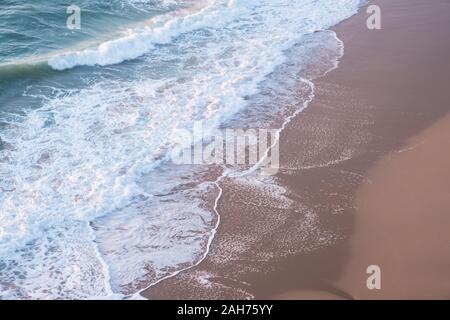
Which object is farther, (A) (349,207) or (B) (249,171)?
(B) (249,171)

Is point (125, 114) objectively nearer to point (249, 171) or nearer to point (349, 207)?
point (249, 171)

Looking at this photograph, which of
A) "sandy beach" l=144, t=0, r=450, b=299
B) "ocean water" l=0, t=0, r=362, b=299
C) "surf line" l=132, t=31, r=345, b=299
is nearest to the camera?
"sandy beach" l=144, t=0, r=450, b=299

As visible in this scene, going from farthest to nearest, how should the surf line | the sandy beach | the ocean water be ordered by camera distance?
the ocean water → the surf line → the sandy beach

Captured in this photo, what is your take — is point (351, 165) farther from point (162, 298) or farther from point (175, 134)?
point (162, 298)

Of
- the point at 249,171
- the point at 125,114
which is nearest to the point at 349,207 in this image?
the point at 249,171

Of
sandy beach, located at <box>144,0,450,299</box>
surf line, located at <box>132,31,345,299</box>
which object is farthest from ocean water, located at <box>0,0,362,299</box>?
sandy beach, located at <box>144,0,450,299</box>

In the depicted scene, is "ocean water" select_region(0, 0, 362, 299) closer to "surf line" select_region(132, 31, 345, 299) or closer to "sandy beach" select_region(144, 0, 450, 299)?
"surf line" select_region(132, 31, 345, 299)

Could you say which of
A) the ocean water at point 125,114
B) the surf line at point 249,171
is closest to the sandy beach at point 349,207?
the surf line at point 249,171
